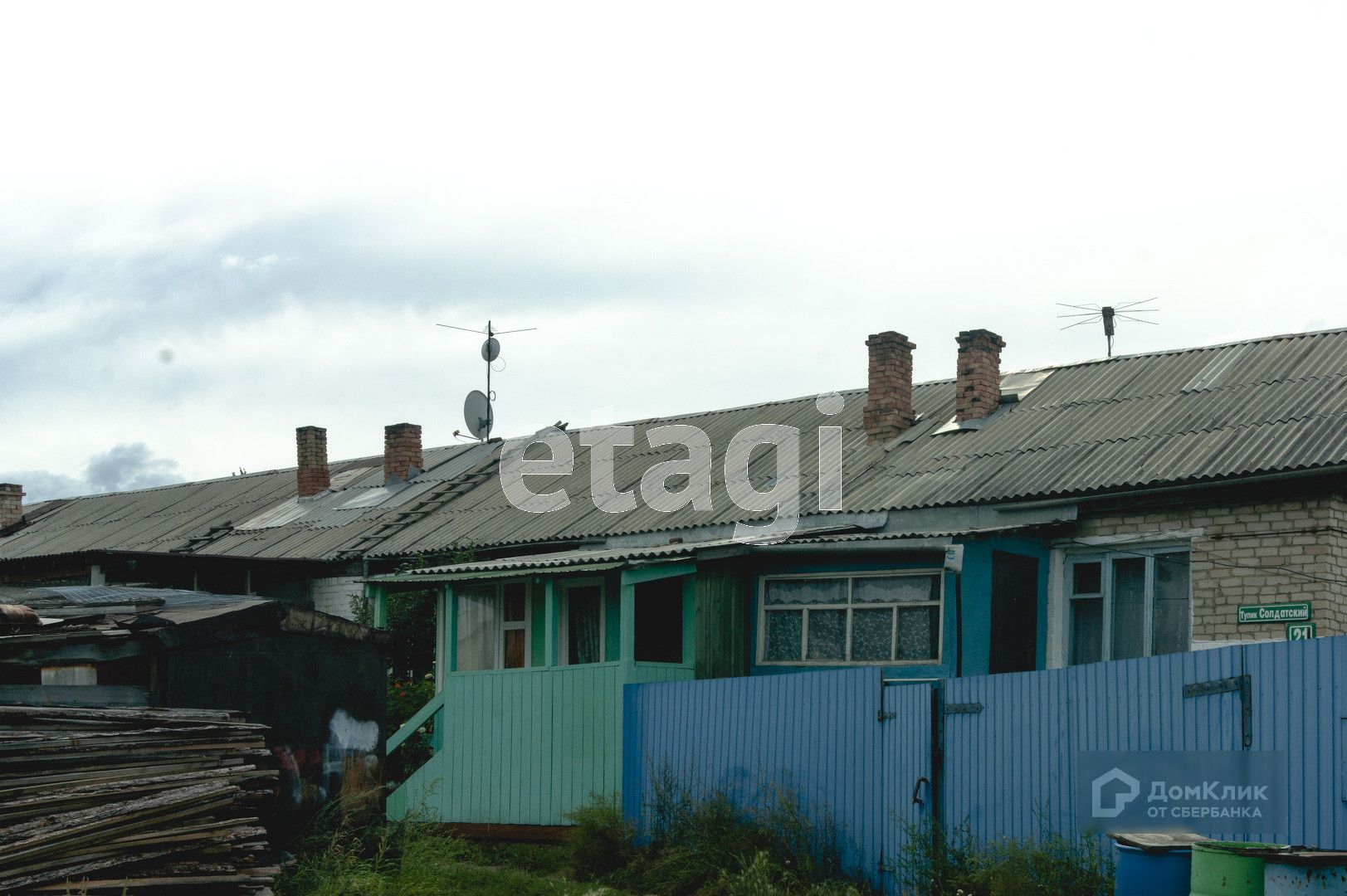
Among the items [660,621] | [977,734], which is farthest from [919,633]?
[977,734]

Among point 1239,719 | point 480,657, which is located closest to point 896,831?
point 1239,719

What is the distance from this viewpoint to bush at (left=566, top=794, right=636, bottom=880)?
519 inches

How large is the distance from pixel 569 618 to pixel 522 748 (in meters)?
1.99

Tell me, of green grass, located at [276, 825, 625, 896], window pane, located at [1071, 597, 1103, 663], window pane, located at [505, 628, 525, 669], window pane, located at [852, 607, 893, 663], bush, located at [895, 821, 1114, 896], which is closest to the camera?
bush, located at [895, 821, 1114, 896]

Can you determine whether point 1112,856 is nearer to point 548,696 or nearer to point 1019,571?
point 1019,571

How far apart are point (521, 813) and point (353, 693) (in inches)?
166

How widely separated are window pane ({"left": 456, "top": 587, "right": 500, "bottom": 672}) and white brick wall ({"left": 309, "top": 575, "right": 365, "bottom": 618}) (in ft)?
11.7

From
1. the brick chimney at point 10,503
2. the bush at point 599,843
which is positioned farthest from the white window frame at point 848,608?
the brick chimney at point 10,503

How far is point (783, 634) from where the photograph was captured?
15.9 meters

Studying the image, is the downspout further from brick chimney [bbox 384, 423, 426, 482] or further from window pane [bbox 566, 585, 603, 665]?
brick chimney [bbox 384, 423, 426, 482]

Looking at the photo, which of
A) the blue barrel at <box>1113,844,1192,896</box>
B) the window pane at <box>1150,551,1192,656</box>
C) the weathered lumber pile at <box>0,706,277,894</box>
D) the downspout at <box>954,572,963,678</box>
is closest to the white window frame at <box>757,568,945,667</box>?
the downspout at <box>954,572,963,678</box>

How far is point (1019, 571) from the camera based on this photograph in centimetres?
1492

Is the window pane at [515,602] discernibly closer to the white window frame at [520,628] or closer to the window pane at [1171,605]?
the white window frame at [520,628]

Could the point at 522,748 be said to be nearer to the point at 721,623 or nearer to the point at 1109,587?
the point at 721,623
